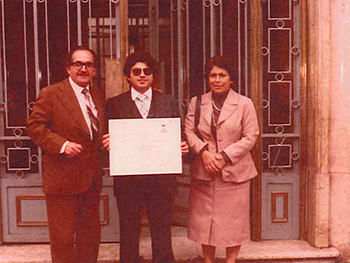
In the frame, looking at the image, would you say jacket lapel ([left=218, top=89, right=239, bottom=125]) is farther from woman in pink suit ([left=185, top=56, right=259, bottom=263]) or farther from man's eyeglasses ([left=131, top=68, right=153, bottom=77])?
man's eyeglasses ([left=131, top=68, right=153, bottom=77])

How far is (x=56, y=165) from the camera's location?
3.24 meters

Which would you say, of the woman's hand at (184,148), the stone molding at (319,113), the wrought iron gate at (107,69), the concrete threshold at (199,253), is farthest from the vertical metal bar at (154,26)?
the concrete threshold at (199,253)

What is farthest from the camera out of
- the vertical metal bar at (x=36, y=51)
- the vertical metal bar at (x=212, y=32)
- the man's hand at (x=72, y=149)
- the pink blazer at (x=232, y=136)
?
the vertical metal bar at (x=212, y=32)

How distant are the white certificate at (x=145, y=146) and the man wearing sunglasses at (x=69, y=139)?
0.64ft

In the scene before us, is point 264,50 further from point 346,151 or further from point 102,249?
point 102,249

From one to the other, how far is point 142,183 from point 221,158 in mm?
682

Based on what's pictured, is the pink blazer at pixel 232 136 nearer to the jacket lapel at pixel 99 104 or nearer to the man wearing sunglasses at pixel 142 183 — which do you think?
the man wearing sunglasses at pixel 142 183

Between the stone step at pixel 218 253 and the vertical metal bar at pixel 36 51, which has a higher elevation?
the vertical metal bar at pixel 36 51

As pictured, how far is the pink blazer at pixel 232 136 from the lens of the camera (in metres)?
3.44

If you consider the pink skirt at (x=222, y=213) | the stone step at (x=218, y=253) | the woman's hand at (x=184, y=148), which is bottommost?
the stone step at (x=218, y=253)

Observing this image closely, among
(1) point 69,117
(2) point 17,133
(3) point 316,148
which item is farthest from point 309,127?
(2) point 17,133

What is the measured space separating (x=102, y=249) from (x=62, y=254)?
43.6 inches

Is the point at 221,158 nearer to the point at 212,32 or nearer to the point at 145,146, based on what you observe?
the point at 145,146

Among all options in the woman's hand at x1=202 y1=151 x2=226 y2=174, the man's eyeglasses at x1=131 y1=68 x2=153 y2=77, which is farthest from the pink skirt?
the man's eyeglasses at x1=131 y1=68 x2=153 y2=77
